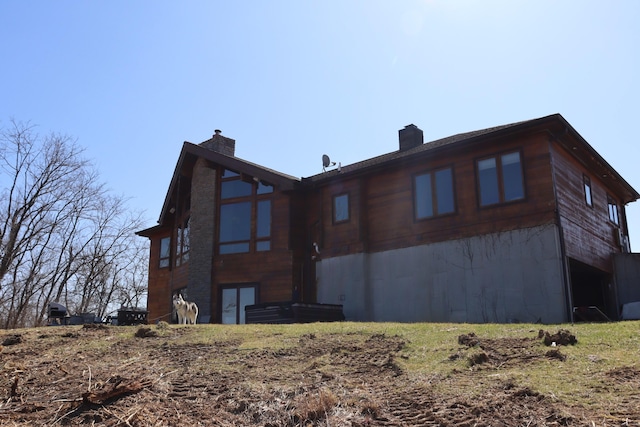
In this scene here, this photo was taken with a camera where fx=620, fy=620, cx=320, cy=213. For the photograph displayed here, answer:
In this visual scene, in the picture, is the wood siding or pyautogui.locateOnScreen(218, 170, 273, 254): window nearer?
the wood siding

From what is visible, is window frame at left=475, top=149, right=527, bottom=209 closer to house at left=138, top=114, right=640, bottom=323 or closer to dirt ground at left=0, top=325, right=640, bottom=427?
house at left=138, top=114, right=640, bottom=323

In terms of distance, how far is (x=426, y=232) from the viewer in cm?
1894

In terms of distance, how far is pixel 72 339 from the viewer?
13.1 metres

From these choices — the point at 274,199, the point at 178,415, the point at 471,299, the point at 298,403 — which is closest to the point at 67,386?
the point at 178,415

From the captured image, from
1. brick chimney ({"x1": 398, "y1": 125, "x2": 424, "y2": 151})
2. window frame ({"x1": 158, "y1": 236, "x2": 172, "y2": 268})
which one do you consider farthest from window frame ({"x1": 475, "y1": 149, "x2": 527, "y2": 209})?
window frame ({"x1": 158, "y1": 236, "x2": 172, "y2": 268})

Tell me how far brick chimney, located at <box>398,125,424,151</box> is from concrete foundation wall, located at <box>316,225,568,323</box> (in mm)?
4769

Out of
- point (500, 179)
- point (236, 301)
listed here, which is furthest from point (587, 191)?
point (236, 301)

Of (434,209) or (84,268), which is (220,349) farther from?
(84,268)

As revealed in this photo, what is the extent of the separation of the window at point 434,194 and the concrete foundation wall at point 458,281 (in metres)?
1.09

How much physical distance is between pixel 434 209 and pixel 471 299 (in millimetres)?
3039

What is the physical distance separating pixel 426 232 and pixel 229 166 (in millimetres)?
8411

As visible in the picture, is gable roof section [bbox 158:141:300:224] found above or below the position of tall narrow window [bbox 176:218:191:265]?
above

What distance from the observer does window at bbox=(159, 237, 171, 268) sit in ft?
93.9

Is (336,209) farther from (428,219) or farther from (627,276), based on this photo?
(627,276)
